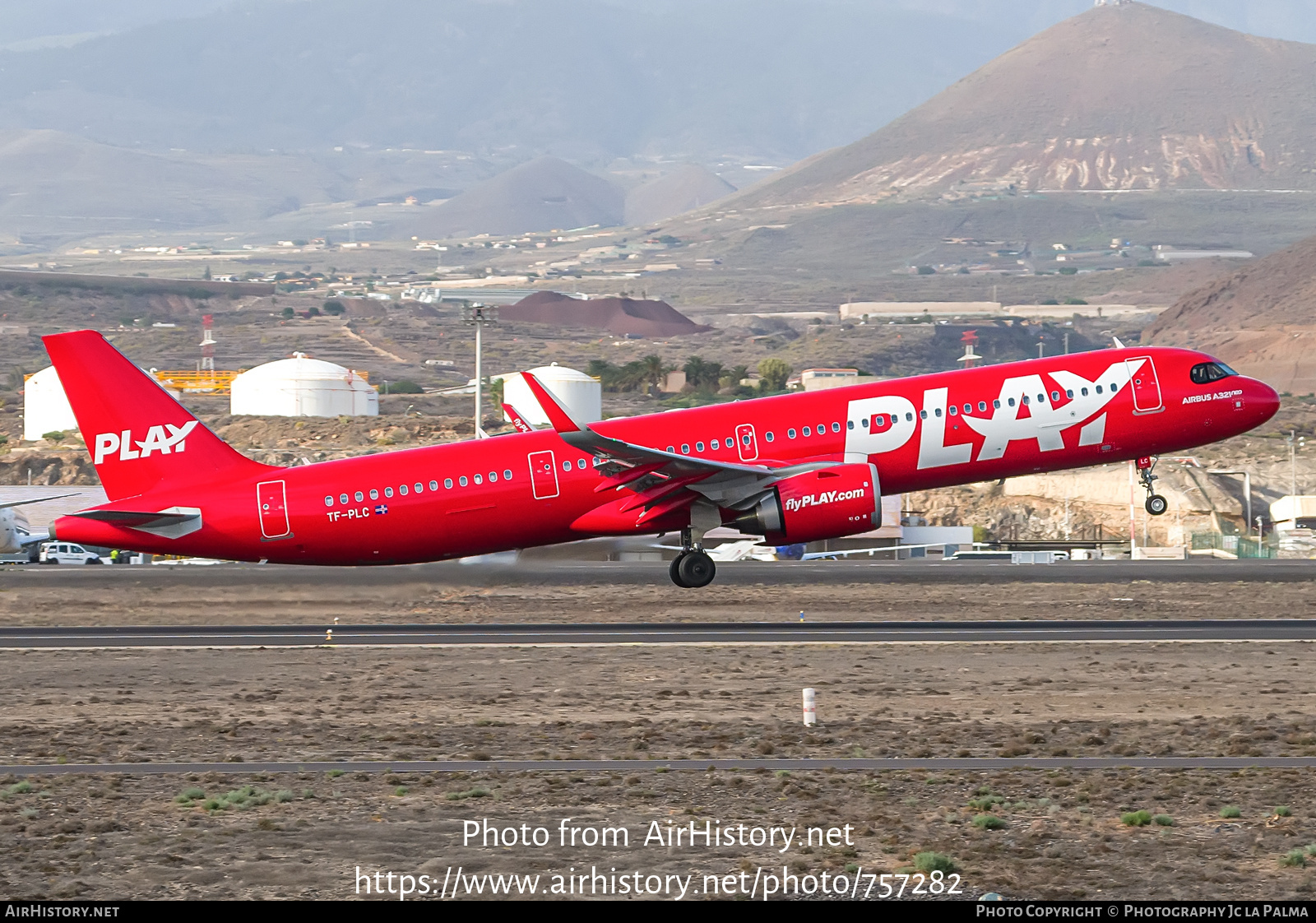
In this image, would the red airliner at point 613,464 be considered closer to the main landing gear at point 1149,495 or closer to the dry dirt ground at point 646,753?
the main landing gear at point 1149,495

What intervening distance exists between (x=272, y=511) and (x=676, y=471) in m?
10.7

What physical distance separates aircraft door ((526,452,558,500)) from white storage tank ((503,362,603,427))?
4089 inches

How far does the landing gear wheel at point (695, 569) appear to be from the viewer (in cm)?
4388

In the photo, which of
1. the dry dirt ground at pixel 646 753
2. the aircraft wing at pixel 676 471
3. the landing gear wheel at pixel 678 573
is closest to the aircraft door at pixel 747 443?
the aircraft wing at pixel 676 471

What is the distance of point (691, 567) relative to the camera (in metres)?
44.0

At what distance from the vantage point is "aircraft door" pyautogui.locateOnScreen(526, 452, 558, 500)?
42.3 m

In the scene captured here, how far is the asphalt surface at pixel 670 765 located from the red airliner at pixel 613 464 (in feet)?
55.8

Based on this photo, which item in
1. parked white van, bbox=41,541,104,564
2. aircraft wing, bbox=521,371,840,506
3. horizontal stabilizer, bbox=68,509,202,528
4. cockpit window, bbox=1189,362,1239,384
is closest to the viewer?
aircraft wing, bbox=521,371,840,506

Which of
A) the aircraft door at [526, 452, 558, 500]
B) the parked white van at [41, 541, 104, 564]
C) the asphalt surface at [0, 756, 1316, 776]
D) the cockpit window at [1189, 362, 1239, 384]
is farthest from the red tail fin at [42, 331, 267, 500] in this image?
the parked white van at [41, 541, 104, 564]

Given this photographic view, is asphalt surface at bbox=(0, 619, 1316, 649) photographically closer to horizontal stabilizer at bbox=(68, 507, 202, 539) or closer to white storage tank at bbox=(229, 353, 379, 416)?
horizontal stabilizer at bbox=(68, 507, 202, 539)

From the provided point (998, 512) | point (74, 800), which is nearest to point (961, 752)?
point (74, 800)

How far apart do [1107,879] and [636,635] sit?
24134mm

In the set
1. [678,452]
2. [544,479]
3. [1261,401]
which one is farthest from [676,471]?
[1261,401]

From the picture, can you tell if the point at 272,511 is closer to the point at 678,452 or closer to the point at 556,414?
the point at 556,414
